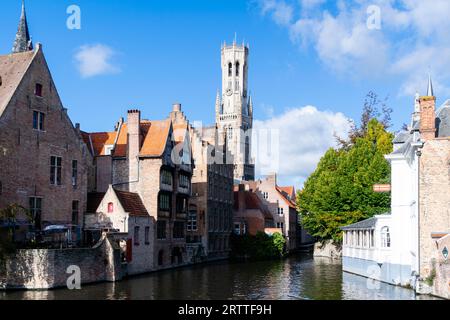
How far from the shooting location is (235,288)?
A: 3691 centimetres

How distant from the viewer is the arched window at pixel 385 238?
129ft

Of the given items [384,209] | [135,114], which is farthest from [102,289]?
[384,209]

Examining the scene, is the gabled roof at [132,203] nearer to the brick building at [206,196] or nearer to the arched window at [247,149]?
the brick building at [206,196]

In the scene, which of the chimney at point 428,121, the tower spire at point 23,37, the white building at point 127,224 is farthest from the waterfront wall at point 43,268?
the tower spire at point 23,37

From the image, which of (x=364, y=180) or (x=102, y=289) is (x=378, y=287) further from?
(x=364, y=180)

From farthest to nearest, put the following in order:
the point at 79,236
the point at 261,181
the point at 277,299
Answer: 1. the point at 261,181
2. the point at 79,236
3. the point at 277,299

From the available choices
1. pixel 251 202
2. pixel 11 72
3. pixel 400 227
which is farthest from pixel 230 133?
pixel 400 227

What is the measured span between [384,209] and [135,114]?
25134 millimetres

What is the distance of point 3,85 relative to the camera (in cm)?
4166

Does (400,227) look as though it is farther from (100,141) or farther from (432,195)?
(100,141)

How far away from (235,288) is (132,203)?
13.9m

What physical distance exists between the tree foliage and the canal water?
12217 mm

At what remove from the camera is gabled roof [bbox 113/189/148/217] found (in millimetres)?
45531

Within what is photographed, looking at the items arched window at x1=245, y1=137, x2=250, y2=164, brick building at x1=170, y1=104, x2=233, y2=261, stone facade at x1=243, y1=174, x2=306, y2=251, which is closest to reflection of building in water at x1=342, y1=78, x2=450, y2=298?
brick building at x1=170, y1=104, x2=233, y2=261
